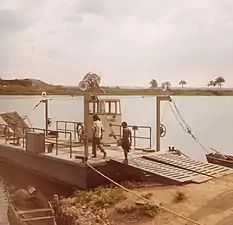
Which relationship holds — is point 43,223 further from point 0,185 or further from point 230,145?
point 230,145

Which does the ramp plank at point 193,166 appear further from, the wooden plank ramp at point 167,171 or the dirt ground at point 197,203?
the dirt ground at point 197,203

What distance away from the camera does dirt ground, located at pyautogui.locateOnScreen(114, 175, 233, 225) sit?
978cm

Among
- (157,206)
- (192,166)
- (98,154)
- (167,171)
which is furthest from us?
(98,154)

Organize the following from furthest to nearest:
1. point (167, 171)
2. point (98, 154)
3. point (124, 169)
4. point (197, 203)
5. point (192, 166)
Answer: point (98, 154) → point (124, 169) → point (192, 166) → point (167, 171) → point (197, 203)

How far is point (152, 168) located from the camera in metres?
14.0

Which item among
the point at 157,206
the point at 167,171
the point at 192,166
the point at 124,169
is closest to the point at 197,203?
the point at 157,206

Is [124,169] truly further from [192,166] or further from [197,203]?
[197,203]

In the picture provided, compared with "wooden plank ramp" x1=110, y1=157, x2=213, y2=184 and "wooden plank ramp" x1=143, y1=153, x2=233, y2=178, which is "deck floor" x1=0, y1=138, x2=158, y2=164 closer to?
"wooden plank ramp" x1=110, y1=157, x2=213, y2=184

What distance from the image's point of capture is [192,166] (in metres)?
14.5

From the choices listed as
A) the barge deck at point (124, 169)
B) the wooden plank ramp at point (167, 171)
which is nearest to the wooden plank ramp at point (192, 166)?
the barge deck at point (124, 169)

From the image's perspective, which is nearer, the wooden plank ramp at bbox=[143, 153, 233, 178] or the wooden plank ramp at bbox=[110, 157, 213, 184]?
the wooden plank ramp at bbox=[110, 157, 213, 184]

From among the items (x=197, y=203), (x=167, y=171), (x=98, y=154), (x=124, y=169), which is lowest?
(x=197, y=203)

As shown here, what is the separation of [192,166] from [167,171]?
1.33 m

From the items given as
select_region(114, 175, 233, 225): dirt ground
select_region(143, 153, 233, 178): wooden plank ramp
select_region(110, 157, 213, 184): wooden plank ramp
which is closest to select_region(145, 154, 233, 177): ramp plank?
select_region(143, 153, 233, 178): wooden plank ramp
